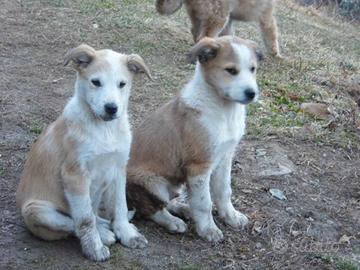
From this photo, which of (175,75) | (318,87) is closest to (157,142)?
(175,75)

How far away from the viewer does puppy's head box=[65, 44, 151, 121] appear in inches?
172

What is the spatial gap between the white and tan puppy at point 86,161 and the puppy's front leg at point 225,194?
78cm

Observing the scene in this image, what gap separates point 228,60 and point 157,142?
829 mm

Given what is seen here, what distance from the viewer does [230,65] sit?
15.8 feet

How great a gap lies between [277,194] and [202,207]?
1.10 metres

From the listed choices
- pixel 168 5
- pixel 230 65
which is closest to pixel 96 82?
pixel 230 65

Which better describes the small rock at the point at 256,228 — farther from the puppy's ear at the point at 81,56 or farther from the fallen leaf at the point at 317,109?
the fallen leaf at the point at 317,109

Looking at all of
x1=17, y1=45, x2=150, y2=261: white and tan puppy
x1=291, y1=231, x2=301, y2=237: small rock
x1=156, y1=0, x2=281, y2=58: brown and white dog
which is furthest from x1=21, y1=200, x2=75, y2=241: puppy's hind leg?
x1=156, y1=0, x2=281, y2=58: brown and white dog

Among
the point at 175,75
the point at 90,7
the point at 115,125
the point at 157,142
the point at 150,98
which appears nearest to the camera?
the point at 115,125

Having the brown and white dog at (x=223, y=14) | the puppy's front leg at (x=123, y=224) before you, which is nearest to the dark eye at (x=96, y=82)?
the puppy's front leg at (x=123, y=224)

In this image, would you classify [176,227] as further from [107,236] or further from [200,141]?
[200,141]

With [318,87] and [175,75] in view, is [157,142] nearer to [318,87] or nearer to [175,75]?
[175,75]

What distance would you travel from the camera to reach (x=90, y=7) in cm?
1012

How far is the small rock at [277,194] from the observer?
5.86 m
